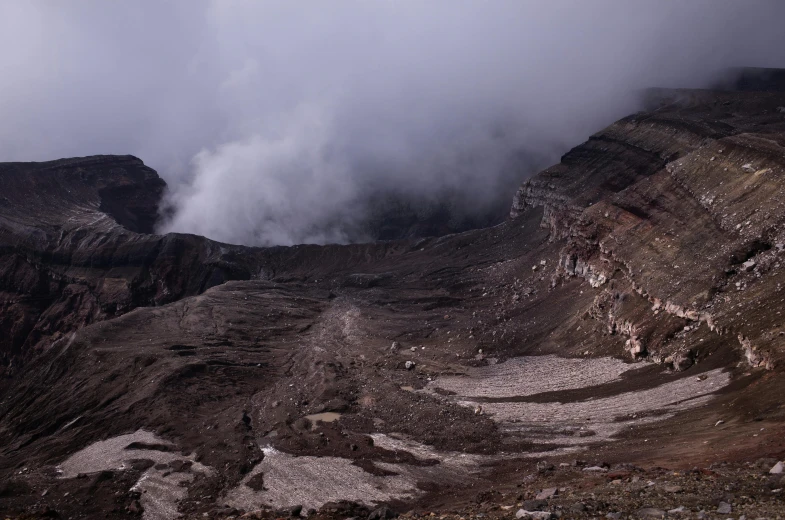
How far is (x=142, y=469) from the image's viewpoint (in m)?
43.0

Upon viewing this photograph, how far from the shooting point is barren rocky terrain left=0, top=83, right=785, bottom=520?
3269 cm

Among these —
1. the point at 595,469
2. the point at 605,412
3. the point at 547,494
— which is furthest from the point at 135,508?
the point at 605,412

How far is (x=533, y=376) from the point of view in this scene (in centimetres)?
5172

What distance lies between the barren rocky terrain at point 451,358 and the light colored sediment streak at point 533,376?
252mm

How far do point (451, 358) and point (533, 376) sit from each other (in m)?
10.6

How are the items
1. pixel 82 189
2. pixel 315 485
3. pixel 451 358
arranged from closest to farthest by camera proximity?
pixel 315 485 → pixel 451 358 → pixel 82 189

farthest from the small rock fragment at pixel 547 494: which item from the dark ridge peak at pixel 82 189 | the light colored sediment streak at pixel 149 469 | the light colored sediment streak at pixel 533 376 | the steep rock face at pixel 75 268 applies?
the dark ridge peak at pixel 82 189

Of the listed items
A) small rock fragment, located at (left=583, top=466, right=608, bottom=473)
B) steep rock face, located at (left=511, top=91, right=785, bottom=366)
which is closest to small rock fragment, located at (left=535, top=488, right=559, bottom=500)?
small rock fragment, located at (left=583, top=466, right=608, bottom=473)

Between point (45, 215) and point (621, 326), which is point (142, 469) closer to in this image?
point (621, 326)

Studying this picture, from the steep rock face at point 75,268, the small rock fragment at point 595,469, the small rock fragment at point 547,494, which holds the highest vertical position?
the steep rock face at point 75,268

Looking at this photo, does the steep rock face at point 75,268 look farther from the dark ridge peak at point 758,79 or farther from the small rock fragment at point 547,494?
the dark ridge peak at point 758,79

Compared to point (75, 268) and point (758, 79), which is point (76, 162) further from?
point (758, 79)

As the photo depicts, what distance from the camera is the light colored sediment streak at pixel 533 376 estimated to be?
47.2 m

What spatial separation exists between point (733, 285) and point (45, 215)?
91478 mm
